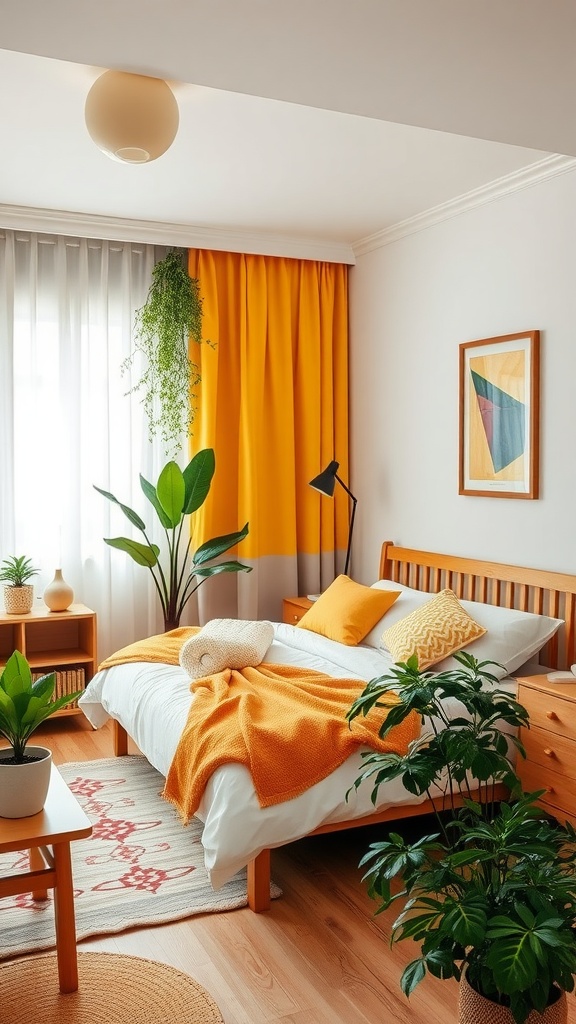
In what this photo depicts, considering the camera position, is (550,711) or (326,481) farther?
(326,481)

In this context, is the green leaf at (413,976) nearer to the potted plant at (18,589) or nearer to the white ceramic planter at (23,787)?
the white ceramic planter at (23,787)

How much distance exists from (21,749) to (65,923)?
45 cm

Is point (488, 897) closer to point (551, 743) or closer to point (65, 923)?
point (65, 923)

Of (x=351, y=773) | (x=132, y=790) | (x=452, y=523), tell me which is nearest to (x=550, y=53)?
(x=351, y=773)

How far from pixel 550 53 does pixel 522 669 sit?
94.1 inches

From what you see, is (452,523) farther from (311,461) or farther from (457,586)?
(311,461)

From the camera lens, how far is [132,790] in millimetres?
3779

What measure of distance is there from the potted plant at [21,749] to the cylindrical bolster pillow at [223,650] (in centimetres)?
115

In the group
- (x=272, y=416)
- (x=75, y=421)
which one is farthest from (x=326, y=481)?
(x=75, y=421)

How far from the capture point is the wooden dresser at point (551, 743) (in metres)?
3.14

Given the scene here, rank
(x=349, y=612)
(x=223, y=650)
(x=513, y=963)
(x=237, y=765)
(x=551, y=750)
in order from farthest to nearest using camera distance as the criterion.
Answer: (x=349, y=612) → (x=223, y=650) → (x=551, y=750) → (x=237, y=765) → (x=513, y=963)

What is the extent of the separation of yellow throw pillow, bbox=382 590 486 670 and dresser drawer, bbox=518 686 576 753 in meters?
0.36

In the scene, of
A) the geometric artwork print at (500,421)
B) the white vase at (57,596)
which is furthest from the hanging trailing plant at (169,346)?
the geometric artwork print at (500,421)

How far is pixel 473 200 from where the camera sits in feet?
14.1
